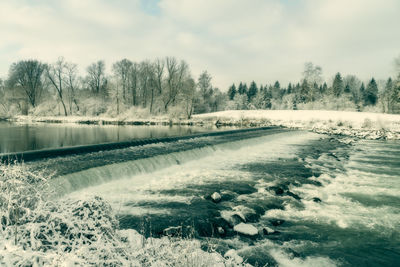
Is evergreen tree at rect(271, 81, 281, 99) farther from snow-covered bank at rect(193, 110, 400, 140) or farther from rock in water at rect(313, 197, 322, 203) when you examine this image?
rock in water at rect(313, 197, 322, 203)

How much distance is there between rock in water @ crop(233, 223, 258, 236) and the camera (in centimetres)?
598

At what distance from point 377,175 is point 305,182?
13.1 feet

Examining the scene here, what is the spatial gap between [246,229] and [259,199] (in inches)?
96.7

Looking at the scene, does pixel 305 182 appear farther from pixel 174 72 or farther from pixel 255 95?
pixel 255 95

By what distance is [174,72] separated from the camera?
2183 inches

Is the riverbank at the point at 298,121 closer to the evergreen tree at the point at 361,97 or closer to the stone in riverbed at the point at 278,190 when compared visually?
the stone in riverbed at the point at 278,190

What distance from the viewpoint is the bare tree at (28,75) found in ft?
172

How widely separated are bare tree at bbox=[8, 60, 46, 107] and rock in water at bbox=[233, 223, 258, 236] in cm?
5755

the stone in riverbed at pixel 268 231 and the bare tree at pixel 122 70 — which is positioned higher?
the bare tree at pixel 122 70

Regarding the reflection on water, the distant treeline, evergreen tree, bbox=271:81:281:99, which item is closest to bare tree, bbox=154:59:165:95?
the distant treeline

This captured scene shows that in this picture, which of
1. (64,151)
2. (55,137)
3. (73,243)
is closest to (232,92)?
(55,137)

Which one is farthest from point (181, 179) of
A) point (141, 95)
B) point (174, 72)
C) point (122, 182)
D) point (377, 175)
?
point (141, 95)

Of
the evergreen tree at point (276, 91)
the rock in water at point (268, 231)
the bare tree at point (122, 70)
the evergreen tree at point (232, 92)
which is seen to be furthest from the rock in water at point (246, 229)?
the evergreen tree at point (276, 91)

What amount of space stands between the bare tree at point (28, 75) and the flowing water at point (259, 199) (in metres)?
49.5
